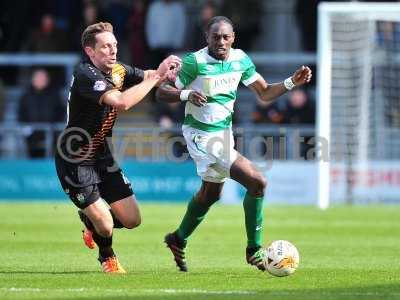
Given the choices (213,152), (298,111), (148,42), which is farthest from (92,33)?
(148,42)

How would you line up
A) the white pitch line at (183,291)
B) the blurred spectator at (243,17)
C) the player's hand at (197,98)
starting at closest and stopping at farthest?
1. the white pitch line at (183,291)
2. the player's hand at (197,98)
3. the blurred spectator at (243,17)

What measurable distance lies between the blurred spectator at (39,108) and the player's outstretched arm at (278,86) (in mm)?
12031

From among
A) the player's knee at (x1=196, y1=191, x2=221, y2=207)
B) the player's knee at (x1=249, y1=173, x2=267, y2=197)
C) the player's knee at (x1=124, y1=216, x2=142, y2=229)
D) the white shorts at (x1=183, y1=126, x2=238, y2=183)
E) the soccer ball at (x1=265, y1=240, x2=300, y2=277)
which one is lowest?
the soccer ball at (x1=265, y1=240, x2=300, y2=277)

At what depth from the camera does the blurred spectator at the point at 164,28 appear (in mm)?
24219

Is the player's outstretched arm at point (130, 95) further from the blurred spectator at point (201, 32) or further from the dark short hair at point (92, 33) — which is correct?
the blurred spectator at point (201, 32)

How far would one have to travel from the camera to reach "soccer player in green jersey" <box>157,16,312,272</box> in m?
11.0

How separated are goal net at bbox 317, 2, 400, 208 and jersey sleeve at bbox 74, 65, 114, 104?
1091 centimetres

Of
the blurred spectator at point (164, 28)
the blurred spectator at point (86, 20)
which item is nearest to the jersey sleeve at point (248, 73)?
the blurred spectator at point (86, 20)

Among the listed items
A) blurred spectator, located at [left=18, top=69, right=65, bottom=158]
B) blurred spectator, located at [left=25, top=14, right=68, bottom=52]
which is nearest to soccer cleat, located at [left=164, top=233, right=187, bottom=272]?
blurred spectator, located at [left=18, top=69, right=65, bottom=158]

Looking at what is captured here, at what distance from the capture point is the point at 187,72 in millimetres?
11219

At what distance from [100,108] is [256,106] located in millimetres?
12917

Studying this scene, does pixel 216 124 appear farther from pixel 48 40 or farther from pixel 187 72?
pixel 48 40

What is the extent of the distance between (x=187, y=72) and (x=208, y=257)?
2.53 meters

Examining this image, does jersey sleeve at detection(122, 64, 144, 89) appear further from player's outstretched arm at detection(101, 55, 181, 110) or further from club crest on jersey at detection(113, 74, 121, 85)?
player's outstretched arm at detection(101, 55, 181, 110)
